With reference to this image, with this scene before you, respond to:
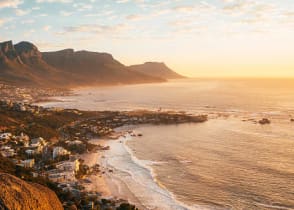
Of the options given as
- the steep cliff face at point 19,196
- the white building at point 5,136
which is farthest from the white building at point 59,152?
the steep cliff face at point 19,196

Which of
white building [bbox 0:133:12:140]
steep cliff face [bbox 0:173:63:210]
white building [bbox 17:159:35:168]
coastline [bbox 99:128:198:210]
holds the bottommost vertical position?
coastline [bbox 99:128:198:210]

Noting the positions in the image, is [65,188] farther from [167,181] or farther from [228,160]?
[228,160]

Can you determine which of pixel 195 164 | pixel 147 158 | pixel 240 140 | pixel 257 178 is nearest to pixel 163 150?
pixel 147 158

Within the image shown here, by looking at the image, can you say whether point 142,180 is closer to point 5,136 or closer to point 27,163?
point 27,163

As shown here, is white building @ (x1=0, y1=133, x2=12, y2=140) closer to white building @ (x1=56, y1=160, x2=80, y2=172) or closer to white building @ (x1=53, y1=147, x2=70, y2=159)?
white building @ (x1=53, y1=147, x2=70, y2=159)

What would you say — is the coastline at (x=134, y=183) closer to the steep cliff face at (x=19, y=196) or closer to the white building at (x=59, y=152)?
the white building at (x=59, y=152)

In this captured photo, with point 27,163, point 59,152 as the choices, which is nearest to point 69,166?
point 27,163

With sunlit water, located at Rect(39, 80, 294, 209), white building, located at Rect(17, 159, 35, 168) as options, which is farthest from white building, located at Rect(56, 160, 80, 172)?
sunlit water, located at Rect(39, 80, 294, 209)
